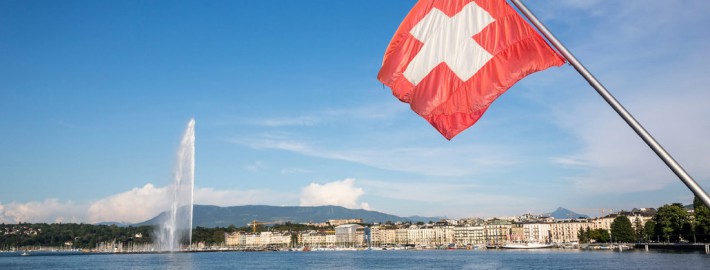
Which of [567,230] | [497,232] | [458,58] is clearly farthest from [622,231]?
[458,58]

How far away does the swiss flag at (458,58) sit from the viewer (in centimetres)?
719

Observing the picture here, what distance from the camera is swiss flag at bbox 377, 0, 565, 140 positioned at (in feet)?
23.6

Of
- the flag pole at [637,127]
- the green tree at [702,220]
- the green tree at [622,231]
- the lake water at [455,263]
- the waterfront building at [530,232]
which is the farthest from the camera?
the waterfront building at [530,232]

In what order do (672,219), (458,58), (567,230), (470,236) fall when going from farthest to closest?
1. (470,236)
2. (567,230)
3. (672,219)
4. (458,58)

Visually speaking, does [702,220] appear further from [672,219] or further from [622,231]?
[622,231]

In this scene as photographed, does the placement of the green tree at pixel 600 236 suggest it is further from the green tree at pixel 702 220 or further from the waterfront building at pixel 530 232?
the green tree at pixel 702 220

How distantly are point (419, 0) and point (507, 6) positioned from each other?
1119 millimetres

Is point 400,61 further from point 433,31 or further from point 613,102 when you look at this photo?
point 613,102

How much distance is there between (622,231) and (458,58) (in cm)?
12172

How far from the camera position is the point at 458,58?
7.58m

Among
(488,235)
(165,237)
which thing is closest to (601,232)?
(488,235)

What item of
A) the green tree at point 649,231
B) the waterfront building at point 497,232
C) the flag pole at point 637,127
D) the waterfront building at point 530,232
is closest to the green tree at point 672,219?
the green tree at point 649,231

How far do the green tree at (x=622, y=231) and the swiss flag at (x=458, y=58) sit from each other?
122m

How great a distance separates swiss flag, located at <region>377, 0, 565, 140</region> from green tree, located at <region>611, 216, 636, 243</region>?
12157cm
